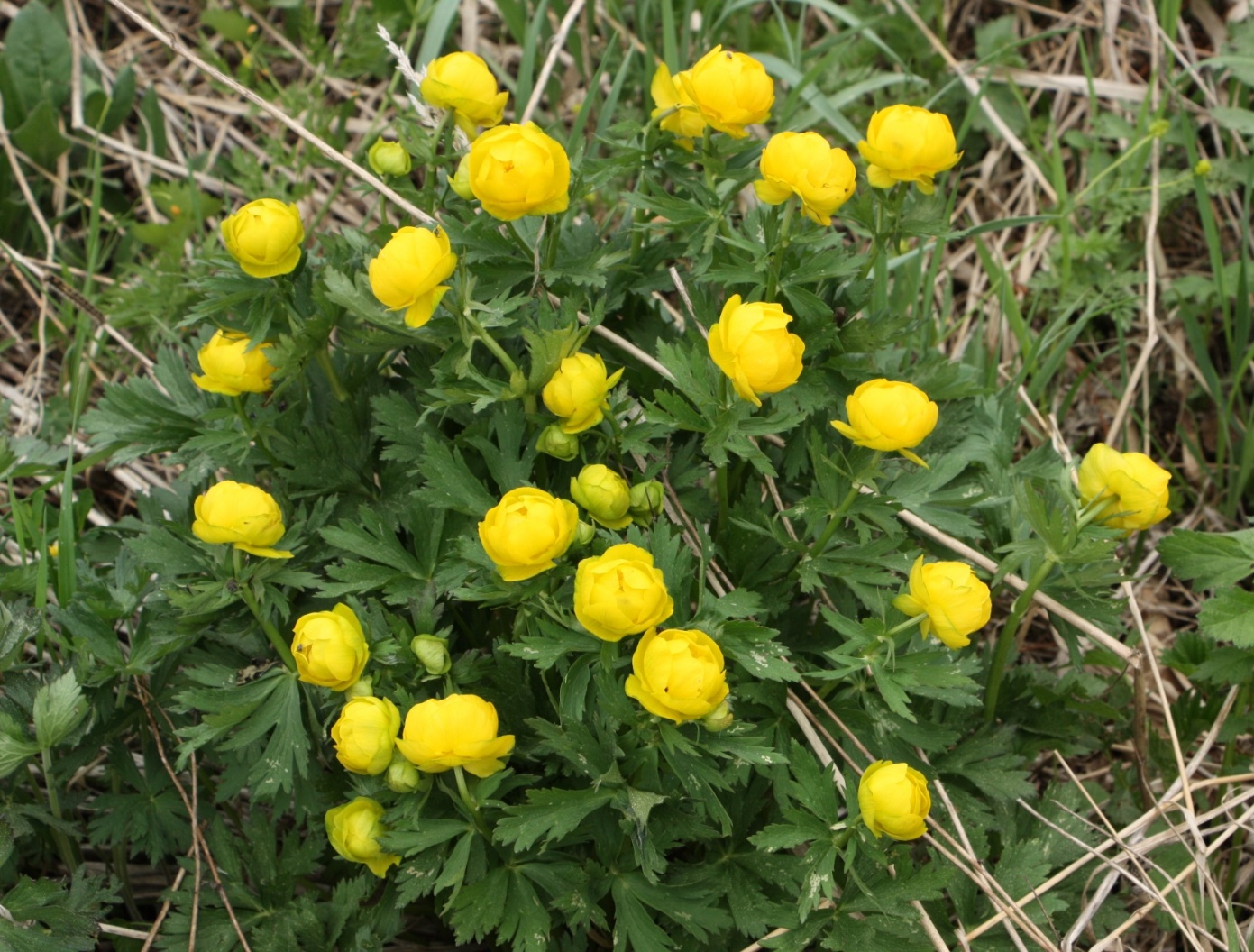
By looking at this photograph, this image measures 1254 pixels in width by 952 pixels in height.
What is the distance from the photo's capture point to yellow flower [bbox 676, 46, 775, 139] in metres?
1.39

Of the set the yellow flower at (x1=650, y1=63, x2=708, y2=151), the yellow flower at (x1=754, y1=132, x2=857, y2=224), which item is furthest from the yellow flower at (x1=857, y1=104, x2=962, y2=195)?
the yellow flower at (x1=650, y1=63, x2=708, y2=151)

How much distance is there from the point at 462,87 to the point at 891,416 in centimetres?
69

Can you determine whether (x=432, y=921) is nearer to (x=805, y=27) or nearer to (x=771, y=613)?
(x=771, y=613)

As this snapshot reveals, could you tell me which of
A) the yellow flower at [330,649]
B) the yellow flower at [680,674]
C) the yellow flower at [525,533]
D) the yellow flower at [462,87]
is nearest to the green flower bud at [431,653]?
the yellow flower at [330,649]

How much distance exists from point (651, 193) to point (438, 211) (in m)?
0.32

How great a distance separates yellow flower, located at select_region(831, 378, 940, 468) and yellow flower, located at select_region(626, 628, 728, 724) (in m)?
0.30

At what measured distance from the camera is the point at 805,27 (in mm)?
3004

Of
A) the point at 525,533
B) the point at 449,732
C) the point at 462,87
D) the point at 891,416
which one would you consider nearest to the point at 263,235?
the point at 462,87

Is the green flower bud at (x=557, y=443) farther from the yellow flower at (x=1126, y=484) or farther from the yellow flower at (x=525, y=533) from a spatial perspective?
the yellow flower at (x=1126, y=484)

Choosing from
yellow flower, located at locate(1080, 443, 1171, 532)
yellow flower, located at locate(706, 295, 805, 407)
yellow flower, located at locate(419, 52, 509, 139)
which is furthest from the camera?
yellow flower, located at locate(419, 52, 509, 139)

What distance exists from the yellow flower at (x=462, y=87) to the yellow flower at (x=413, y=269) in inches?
9.4

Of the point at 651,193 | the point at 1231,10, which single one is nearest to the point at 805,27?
the point at 1231,10

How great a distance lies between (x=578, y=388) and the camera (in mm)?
1381

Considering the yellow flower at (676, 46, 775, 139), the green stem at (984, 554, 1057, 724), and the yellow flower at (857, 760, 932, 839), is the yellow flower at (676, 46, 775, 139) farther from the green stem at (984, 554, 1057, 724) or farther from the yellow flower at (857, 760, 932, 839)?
A: the yellow flower at (857, 760, 932, 839)
